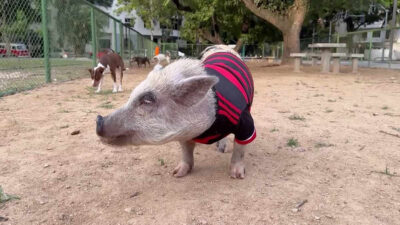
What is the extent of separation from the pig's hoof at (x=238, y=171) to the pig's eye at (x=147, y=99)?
1035 millimetres

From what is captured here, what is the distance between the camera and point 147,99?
2078 mm

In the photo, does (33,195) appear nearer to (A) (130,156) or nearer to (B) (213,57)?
(A) (130,156)

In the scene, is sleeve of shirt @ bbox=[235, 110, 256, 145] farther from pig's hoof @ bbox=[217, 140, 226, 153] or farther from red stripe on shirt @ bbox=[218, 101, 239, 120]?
pig's hoof @ bbox=[217, 140, 226, 153]

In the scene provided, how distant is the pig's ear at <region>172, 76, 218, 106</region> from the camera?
2.02 m

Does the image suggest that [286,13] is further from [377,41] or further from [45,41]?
[45,41]

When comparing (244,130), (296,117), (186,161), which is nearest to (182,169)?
(186,161)

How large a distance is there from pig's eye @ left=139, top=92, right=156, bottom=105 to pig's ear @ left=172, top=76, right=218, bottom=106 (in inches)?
5.2

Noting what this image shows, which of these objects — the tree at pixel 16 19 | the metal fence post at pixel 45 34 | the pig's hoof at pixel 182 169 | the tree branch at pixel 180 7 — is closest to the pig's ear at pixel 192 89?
the pig's hoof at pixel 182 169

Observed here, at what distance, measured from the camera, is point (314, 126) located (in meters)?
4.36

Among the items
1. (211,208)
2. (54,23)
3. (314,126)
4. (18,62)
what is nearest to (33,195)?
(211,208)

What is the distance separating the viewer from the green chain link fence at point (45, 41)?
6852 millimetres

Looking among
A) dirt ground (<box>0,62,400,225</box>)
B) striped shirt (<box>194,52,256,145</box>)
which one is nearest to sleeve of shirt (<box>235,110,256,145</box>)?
striped shirt (<box>194,52,256,145</box>)

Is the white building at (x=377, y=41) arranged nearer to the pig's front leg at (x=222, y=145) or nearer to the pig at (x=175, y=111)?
the pig's front leg at (x=222, y=145)

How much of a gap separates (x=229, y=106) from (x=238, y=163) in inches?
26.0
